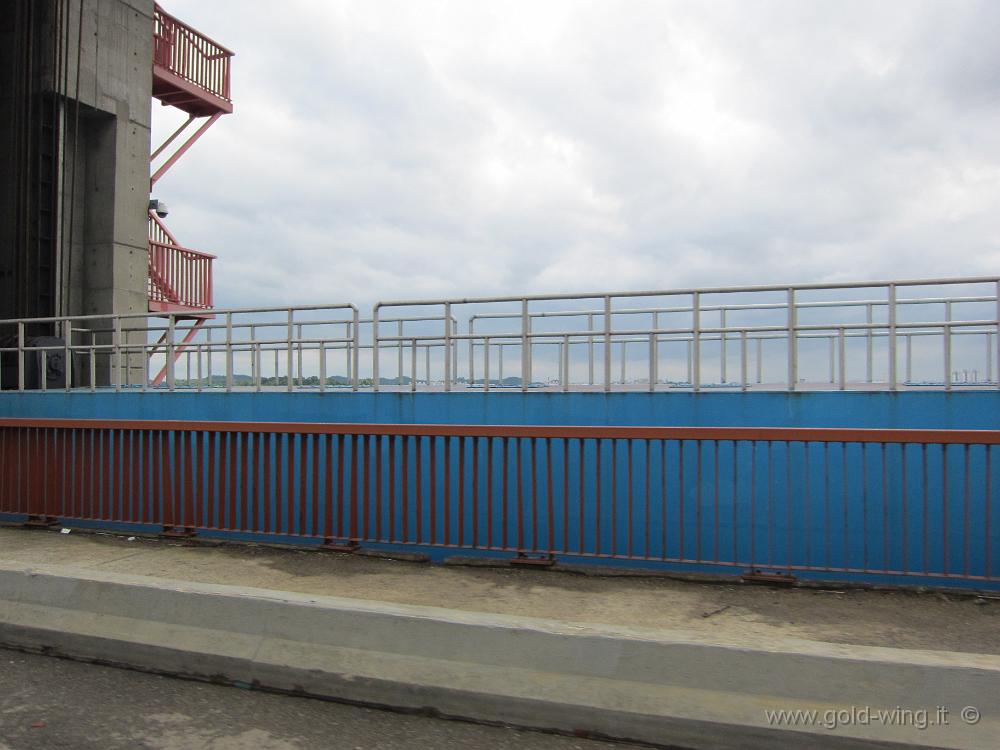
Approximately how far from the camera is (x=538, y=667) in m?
4.04

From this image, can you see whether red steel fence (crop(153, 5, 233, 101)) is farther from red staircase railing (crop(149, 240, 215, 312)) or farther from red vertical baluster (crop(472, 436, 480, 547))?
red vertical baluster (crop(472, 436, 480, 547))

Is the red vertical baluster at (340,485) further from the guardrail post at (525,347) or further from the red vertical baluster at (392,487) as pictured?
the guardrail post at (525,347)

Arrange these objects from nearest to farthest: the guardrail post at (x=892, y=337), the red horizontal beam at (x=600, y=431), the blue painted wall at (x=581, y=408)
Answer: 1. the red horizontal beam at (x=600, y=431)
2. the blue painted wall at (x=581, y=408)
3. the guardrail post at (x=892, y=337)

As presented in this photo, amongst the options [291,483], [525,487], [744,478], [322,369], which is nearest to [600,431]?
[291,483]

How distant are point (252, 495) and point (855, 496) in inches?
270

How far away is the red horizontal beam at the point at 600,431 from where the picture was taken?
17.4 feet

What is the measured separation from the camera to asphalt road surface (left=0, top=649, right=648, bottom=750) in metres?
3.75

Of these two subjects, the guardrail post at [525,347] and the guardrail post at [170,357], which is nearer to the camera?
the guardrail post at [525,347]

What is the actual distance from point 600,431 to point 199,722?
3411 mm

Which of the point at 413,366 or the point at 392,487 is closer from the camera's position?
the point at 392,487

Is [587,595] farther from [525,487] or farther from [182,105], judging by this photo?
[182,105]

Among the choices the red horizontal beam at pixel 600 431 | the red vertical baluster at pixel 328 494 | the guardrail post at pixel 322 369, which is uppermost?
the guardrail post at pixel 322 369

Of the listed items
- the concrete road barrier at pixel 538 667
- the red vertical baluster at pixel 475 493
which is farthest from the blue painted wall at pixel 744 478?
the concrete road barrier at pixel 538 667

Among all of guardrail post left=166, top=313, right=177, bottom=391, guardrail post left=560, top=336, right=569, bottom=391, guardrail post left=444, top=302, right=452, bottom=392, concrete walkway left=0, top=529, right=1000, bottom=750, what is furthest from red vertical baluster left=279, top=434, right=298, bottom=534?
guardrail post left=166, top=313, right=177, bottom=391
